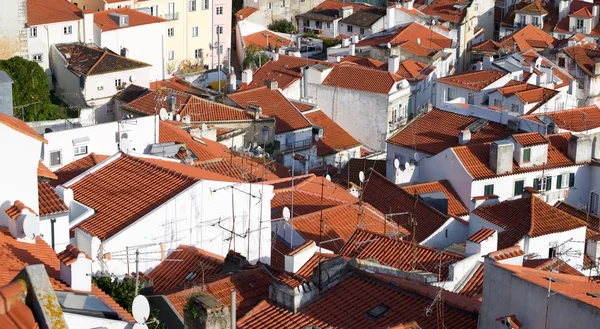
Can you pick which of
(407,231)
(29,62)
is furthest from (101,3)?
(407,231)

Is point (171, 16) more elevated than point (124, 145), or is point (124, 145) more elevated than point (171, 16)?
point (124, 145)

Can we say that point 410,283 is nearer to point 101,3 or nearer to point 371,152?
point 371,152

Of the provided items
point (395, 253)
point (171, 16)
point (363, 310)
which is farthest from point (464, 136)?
point (171, 16)

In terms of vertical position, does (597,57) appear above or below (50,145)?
below

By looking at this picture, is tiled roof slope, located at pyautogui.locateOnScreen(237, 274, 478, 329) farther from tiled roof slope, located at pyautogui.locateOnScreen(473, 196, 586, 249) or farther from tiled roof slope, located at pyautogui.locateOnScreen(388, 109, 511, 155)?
tiled roof slope, located at pyautogui.locateOnScreen(388, 109, 511, 155)

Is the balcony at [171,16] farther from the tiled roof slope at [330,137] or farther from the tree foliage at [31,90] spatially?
the tiled roof slope at [330,137]

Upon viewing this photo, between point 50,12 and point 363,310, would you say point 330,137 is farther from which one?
point 363,310

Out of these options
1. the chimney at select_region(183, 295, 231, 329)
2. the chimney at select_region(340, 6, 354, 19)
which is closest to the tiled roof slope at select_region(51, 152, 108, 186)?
the chimney at select_region(183, 295, 231, 329)

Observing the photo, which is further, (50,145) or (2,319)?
(50,145)
